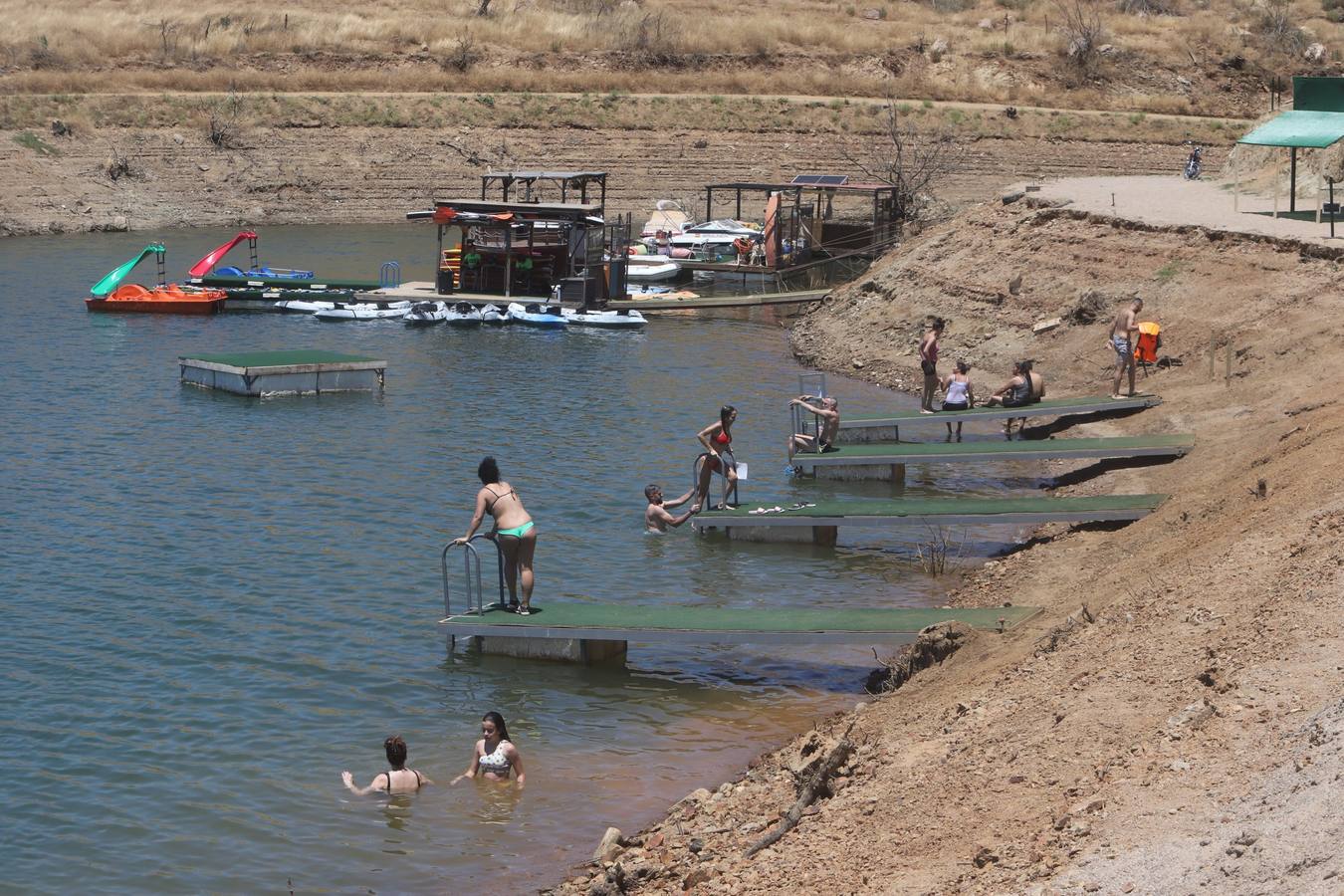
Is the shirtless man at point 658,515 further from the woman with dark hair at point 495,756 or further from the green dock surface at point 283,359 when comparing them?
the green dock surface at point 283,359

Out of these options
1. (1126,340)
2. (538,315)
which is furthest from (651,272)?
(1126,340)

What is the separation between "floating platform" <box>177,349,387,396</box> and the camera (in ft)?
107

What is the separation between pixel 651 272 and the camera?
50844 millimetres

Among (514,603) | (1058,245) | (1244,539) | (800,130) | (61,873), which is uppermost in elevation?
(800,130)

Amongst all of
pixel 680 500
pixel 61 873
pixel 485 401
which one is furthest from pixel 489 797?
pixel 485 401

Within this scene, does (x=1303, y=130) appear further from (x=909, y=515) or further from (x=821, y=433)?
(x=909, y=515)

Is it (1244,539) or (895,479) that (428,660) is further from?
(895,479)

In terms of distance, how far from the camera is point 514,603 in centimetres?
1680

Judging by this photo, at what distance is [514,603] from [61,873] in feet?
18.6

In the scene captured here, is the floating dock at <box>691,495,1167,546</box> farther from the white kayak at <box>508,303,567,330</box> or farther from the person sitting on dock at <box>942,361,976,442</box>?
the white kayak at <box>508,303,567,330</box>

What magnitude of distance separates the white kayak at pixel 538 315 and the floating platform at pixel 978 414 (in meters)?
16.2

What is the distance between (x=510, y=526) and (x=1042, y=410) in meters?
11.7

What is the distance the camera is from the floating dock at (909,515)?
19.7m

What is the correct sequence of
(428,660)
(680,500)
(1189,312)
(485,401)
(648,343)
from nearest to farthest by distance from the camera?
(428,660) < (680,500) < (1189,312) < (485,401) < (648,343)
